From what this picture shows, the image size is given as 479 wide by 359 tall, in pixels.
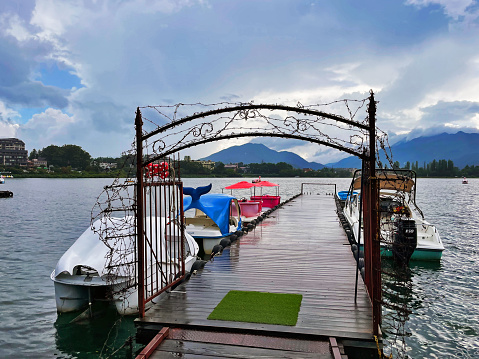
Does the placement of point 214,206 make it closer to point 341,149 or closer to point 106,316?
point 106,316

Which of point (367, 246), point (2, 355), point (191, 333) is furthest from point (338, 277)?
point (2, 355)

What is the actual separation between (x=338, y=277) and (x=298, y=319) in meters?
2.82

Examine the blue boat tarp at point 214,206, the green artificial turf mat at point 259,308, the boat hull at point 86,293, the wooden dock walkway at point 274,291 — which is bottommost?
the boat hull at point 86,293

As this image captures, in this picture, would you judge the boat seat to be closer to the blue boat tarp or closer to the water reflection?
the blue boat tarp

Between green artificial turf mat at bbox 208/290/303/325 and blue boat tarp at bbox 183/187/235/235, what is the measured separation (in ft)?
28.7

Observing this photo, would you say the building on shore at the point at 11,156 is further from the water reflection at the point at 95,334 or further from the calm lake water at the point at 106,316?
the water reflection at the point at 95,334

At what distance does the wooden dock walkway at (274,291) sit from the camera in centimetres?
560

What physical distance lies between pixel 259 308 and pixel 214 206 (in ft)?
33.0

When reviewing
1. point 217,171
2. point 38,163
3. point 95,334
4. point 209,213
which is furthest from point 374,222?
point 38,163

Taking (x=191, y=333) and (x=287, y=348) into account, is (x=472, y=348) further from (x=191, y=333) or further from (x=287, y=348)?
(x=191, y=333)

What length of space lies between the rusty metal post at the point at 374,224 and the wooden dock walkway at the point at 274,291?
1.29ft

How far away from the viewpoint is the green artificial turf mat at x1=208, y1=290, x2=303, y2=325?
20.7ft

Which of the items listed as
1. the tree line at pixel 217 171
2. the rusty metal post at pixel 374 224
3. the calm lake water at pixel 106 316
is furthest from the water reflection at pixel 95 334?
the tree line at pixel 217 171

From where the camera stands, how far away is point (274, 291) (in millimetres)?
7828
